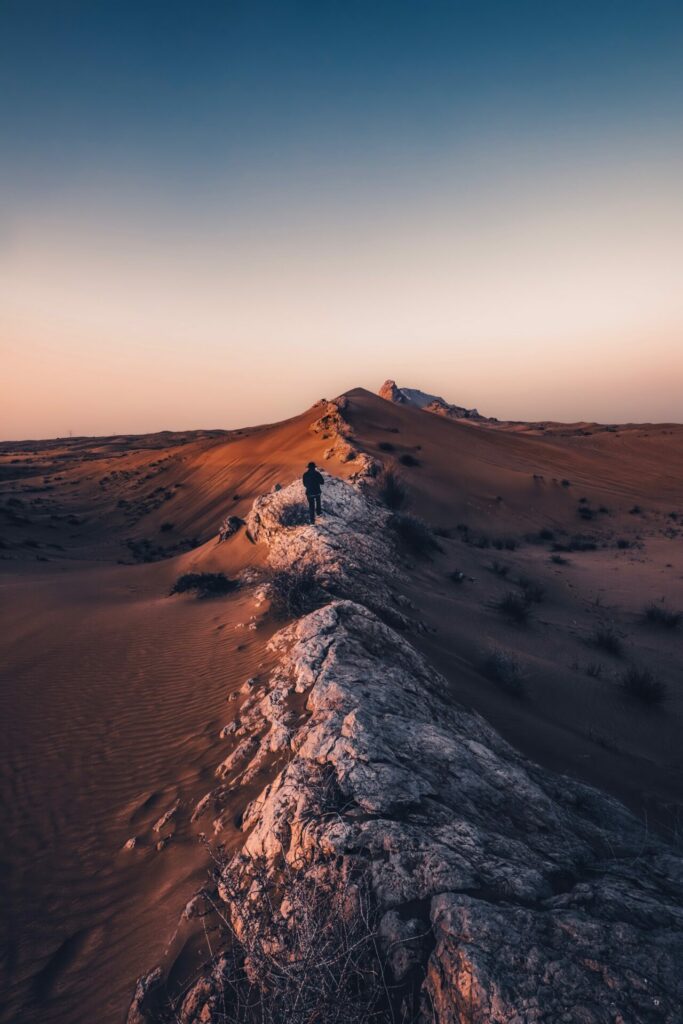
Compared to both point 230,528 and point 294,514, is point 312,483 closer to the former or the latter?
point 294,514

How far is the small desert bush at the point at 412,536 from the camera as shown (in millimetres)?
12827

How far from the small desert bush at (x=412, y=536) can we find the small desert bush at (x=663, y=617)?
18.3 feet

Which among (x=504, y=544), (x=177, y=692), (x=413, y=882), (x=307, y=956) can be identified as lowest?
(x=504, y=544)

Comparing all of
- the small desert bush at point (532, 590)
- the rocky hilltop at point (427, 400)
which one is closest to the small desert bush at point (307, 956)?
the small desert bush at point (532, 590)

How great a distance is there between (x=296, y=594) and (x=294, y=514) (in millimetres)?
4550

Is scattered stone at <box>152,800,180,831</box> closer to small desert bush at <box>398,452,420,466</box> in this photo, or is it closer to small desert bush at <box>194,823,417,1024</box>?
small desert bush at <box>194,823,417,1024</box>

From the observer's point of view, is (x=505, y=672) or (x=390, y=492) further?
(x=390, y=492)

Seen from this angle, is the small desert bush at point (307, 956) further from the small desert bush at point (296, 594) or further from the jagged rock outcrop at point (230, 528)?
the jagged rock outcrop at point (230, 528)

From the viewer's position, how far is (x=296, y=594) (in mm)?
8125

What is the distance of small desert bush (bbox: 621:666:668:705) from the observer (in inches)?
310

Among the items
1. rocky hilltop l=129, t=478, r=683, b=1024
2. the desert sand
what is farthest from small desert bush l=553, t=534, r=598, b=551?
rocky hilltop l=129, t=478, r=683, b=1024

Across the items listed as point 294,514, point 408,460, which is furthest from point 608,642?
point 408,460

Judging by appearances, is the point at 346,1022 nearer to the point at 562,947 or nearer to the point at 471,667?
the point at 562,947

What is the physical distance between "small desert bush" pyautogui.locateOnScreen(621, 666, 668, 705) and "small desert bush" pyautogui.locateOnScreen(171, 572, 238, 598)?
847cm
